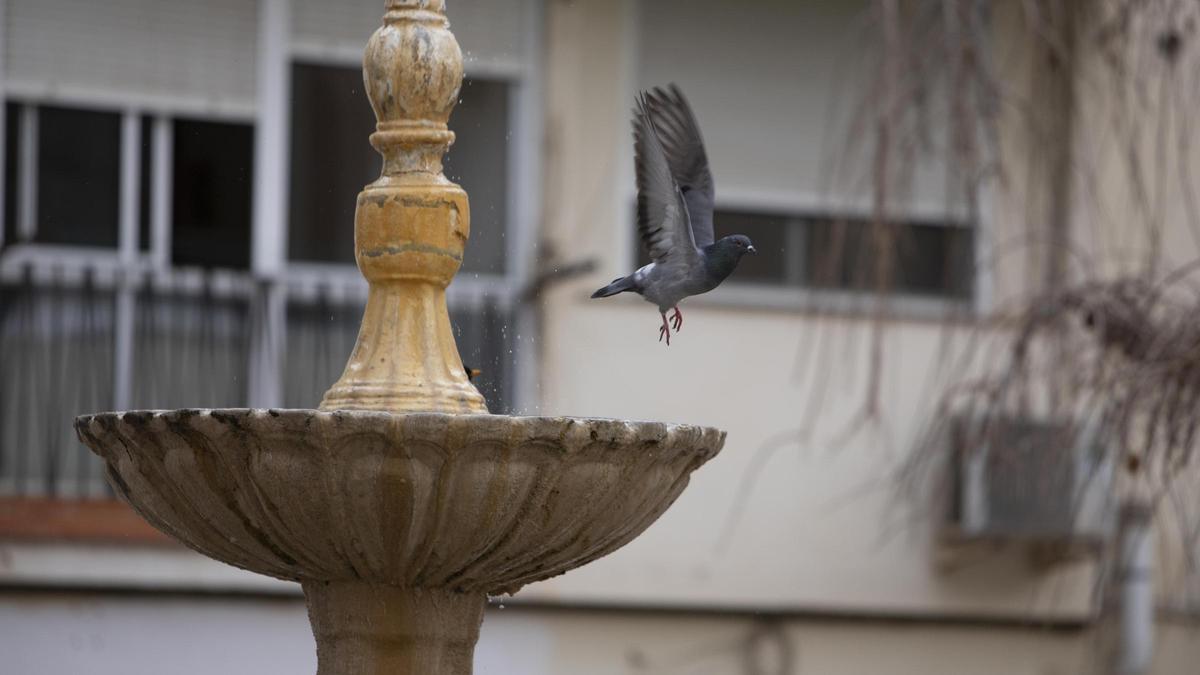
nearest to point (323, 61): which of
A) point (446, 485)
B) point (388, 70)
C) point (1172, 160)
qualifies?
point (1172, 160)

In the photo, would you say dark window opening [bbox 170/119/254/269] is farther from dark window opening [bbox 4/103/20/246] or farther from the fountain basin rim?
the fountain basin rim

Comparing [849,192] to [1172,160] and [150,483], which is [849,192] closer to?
[1172,160]

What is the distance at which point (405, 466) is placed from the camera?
12.8ft

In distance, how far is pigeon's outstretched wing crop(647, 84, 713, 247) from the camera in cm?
448

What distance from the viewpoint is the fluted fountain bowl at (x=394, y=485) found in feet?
12.7

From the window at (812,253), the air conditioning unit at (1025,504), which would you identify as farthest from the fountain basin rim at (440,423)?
the window at (812,253)

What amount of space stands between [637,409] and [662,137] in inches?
218

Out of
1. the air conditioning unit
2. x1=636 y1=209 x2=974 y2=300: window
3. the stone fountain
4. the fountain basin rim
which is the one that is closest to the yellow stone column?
the stone fountain

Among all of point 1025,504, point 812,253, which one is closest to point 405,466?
point 1025,504

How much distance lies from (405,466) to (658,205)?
0.83 metres

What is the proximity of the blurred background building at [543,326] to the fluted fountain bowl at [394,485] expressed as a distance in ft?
17.2

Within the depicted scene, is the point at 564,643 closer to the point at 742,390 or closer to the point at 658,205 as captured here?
the point at 742,390

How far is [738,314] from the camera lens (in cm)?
1021

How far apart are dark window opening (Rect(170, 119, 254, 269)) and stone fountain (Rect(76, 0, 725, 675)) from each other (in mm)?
5363
